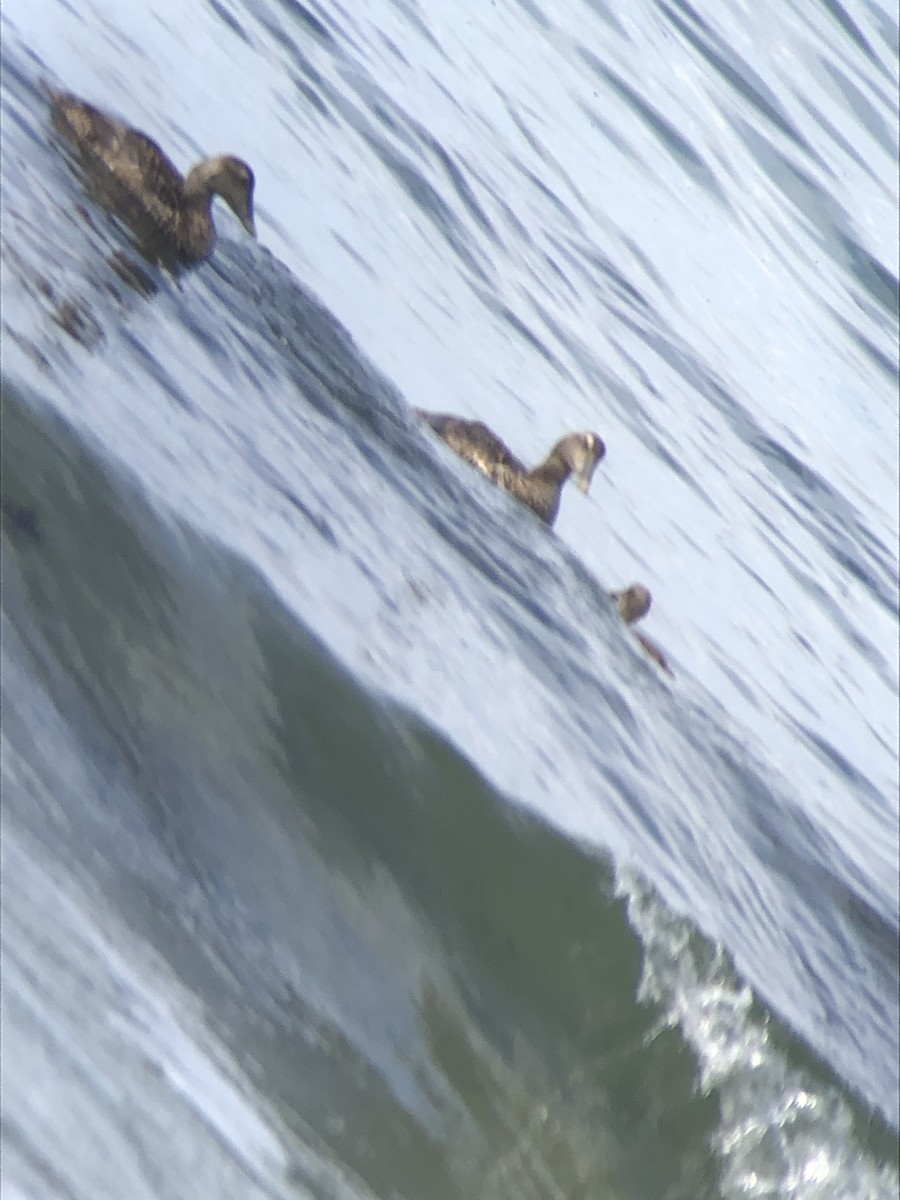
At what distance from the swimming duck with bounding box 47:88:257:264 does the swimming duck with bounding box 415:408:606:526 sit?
5.53ft

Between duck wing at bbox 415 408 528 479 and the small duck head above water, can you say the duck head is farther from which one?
the small duck head above water

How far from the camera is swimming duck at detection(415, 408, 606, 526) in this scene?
30.0 ft

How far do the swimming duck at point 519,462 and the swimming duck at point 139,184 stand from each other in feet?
5.53

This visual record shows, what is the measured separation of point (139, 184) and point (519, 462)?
285 cm

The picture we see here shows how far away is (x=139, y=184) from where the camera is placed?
777 cm

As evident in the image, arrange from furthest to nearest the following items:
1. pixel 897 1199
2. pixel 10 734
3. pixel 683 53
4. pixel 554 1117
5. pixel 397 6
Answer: pixel 683 53, pixel 397 6, pixel 897 1199, pixel 554 1117, pixel 10 734

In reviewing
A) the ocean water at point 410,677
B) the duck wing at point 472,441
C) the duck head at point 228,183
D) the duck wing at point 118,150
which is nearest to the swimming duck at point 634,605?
the ocean water at point 410,677

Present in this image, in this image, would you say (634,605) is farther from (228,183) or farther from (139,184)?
(139,184)

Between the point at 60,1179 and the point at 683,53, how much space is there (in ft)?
54.2

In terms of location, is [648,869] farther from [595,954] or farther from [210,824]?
[210,824]

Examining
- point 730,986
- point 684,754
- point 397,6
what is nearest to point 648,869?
point 730,986

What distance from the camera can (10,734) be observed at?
4238 millimetres

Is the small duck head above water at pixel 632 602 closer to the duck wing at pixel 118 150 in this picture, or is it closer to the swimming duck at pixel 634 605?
the swimming duck at pixel 634 605

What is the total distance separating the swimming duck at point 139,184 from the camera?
7633mm
